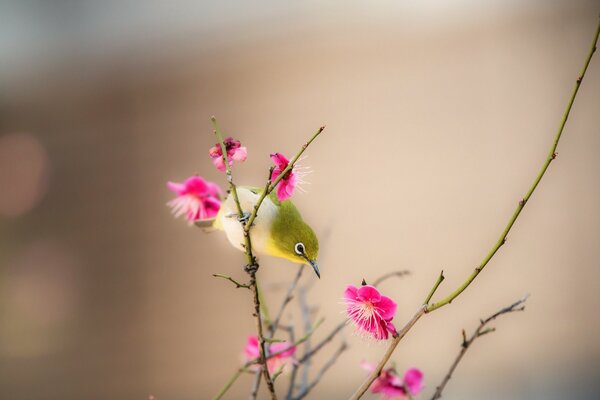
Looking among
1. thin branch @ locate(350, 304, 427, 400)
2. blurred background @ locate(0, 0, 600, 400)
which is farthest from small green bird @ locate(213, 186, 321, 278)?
blurred background @ locate(0, 0, 600, 400)

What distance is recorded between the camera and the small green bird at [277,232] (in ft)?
3.63

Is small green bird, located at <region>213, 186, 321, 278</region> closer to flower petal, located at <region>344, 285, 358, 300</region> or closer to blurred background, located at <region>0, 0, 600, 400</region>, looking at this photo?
flower petal, located at <region>344, 285, 358, 300</region>

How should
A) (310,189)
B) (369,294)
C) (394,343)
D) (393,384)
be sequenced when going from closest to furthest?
(394,343) → (369,294) → (393,384) → (310,189)

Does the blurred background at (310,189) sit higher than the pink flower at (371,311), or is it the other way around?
the blurred background at (310,189)

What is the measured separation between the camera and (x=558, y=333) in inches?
141

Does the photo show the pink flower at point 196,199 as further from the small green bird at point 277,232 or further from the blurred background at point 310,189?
the blurred background at point 310,189

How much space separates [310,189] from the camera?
12.2 feet

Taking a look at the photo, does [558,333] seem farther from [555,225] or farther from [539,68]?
[539,68]

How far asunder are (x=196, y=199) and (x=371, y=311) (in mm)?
414

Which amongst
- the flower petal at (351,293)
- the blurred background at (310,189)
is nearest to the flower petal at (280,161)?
the flower petal at (351,293)

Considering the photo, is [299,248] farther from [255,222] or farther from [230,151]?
[230,151]

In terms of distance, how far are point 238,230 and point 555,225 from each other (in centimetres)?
298

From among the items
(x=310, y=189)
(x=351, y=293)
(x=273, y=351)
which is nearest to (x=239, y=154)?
(x=351, y=293)

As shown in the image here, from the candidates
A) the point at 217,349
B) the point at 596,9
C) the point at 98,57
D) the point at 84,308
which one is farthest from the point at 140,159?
the point at 596,9
